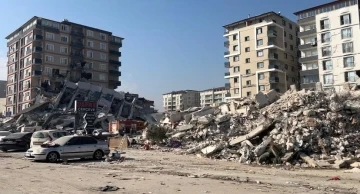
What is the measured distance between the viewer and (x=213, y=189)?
33.2 ft

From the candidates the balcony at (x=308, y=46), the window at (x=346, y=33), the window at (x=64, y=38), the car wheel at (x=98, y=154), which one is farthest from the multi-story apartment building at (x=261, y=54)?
the car wheel at (x=98, y=154)

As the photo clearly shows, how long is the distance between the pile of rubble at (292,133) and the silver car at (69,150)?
256 inches

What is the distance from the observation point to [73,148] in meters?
19.6

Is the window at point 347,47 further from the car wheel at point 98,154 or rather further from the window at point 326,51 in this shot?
the car wheel at point 98,154

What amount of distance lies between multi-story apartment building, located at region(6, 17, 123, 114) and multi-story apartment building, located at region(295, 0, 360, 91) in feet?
153

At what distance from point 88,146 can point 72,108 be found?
38911mm

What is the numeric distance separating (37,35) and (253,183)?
85754 mm

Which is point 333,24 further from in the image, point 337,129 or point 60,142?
point 60,142

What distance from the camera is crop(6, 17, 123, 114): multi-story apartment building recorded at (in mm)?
86875

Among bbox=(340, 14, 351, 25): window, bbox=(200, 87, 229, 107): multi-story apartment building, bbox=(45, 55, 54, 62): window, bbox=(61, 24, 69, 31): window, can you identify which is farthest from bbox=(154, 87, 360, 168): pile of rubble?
bbox=(200, 87, 229, 107): multi-story apartment building

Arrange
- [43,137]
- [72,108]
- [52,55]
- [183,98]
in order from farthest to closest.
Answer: [183,98], [52,55], [72,108], [43,137]

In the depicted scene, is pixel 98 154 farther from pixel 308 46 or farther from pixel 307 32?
pixel 307 32

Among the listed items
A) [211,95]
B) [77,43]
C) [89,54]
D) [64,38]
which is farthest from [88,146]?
[211,95]

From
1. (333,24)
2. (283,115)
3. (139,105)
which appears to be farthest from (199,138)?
(333,24)
